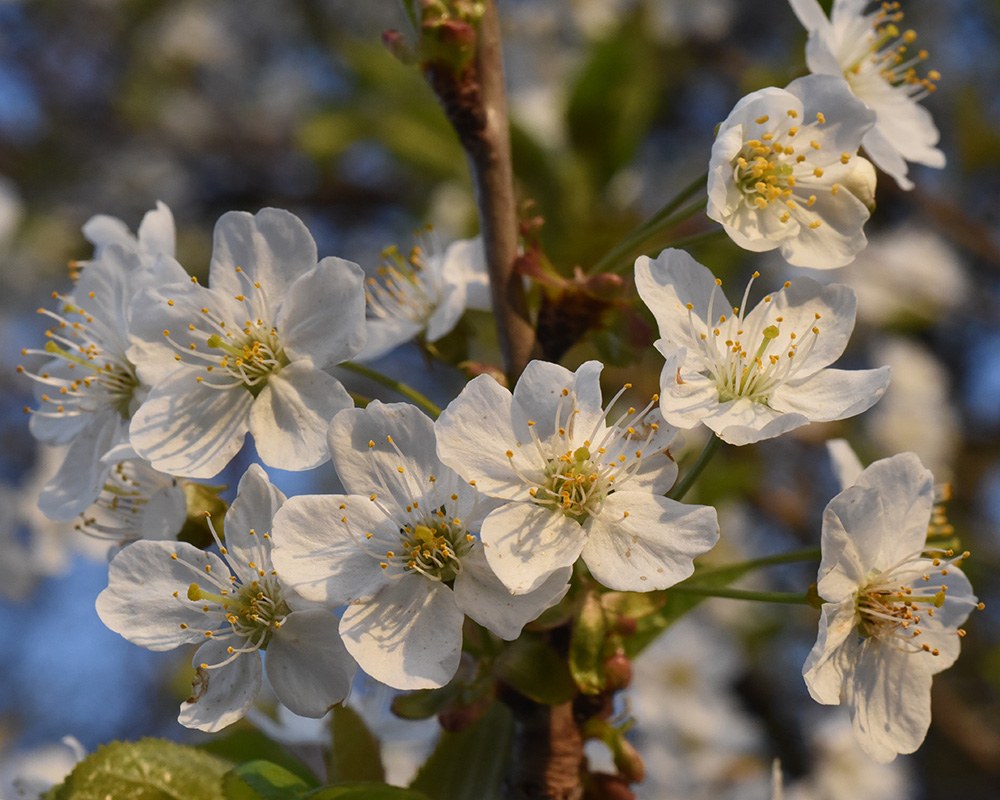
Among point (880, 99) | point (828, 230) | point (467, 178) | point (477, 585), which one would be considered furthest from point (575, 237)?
point (477, 585)

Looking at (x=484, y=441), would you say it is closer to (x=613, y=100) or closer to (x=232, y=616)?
(x=232, y=616)

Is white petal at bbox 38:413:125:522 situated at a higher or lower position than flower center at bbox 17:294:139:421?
lower

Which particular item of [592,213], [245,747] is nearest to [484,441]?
[245,747]

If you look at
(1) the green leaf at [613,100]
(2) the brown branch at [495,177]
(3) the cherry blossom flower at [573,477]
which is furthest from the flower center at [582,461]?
(1) the green leaf at [613,100]

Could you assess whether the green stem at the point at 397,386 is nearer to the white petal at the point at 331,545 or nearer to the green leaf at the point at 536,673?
the white petal at the point at 331,545

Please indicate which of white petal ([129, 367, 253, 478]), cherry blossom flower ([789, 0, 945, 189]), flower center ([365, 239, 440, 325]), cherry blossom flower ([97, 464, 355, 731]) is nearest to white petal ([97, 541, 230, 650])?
cherry blossom flower ([97, 464, 355, 731])

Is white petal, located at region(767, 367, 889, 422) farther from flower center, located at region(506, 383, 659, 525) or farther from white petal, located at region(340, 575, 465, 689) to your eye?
white petal, located at region(340, 575, 465, 689)
